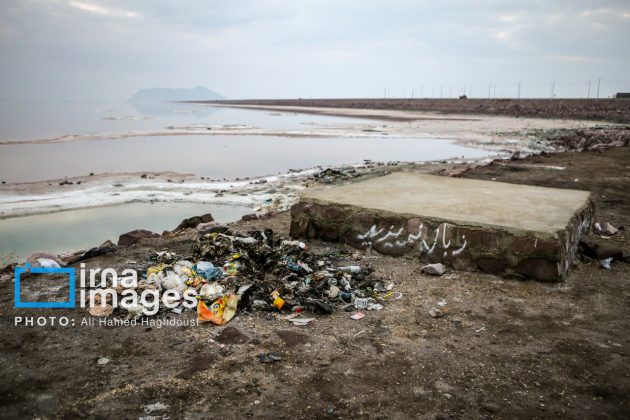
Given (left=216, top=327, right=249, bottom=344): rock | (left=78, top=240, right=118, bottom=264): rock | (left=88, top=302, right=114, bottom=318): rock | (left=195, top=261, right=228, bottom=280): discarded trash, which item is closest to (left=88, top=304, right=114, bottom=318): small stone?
(left=88, top=302, right=114, bottom=318): rock

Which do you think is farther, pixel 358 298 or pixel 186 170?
pixel 186 170

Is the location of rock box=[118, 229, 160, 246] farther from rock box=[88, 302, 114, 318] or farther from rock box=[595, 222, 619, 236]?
rock box=[595, 222, 619, 236]

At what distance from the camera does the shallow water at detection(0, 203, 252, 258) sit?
7.05 meters

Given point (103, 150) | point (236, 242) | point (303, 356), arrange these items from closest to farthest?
point (303, 356)
point (236, 242)
point (103, 150)

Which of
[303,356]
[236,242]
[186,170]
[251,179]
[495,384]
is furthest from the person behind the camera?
[186,170]

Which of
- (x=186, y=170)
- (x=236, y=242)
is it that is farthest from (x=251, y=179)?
(x=236, y=242)

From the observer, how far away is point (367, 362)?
3.41m

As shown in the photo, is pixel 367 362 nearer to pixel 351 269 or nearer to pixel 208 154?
pixel 351 269

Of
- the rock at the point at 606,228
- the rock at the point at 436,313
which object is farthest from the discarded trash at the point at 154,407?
the rock at the point at 606,228

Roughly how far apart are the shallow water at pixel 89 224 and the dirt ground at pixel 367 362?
7.92 feet

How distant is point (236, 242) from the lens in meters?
5.49

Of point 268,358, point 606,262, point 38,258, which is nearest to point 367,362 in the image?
point 268,358

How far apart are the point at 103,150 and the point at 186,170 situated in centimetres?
735

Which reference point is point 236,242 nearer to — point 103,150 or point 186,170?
point 186,170
